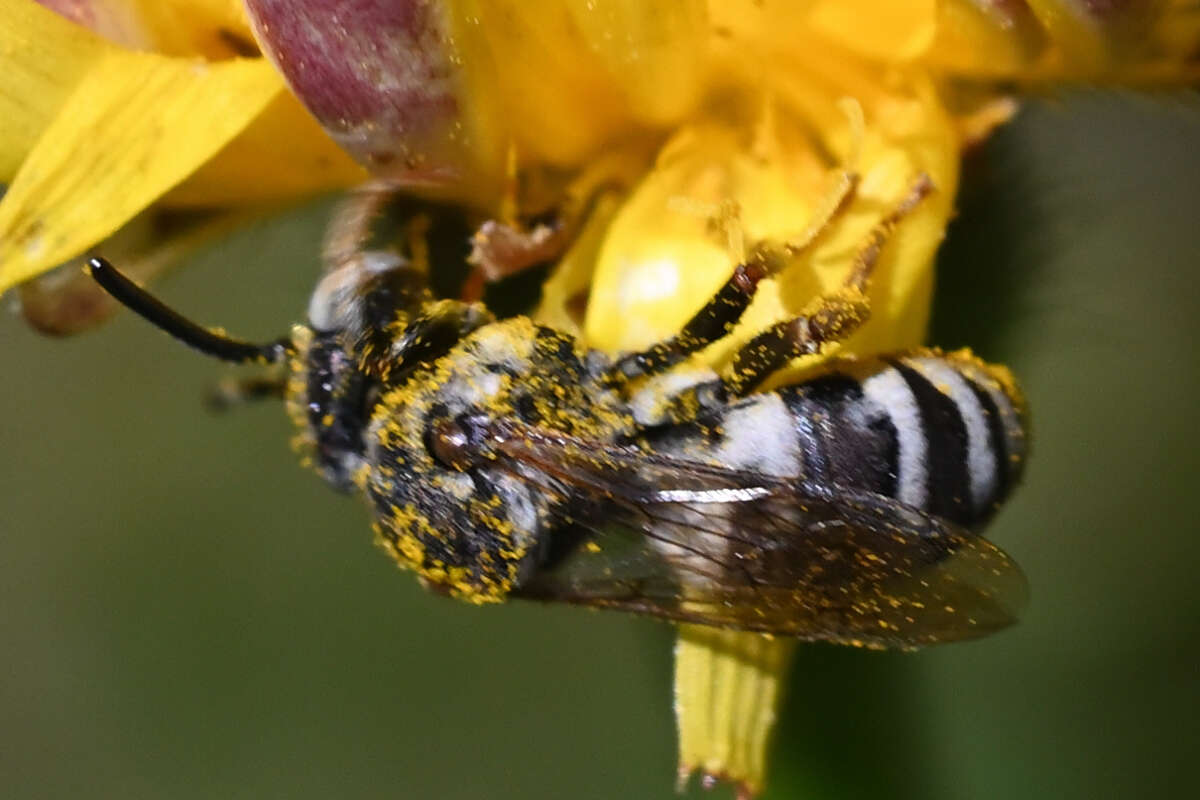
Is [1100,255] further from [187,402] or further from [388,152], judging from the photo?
[187,402]

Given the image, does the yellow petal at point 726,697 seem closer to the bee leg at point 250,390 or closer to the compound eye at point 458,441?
the compound eye at point 458,441

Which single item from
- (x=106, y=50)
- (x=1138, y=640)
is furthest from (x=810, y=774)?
(x=1138, y=640)

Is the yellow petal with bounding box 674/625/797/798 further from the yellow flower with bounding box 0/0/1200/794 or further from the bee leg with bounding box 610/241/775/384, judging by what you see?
the bee leg with bounding box 610/241/775/384

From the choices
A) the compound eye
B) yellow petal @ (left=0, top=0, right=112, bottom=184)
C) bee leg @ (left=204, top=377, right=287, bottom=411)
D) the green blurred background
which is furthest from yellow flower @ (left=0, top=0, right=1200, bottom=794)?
the green blurred background

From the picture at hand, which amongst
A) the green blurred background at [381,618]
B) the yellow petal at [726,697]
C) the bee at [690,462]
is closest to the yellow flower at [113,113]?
the bee at [690,462]

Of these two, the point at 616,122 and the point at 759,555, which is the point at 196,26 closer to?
the point at 616,122

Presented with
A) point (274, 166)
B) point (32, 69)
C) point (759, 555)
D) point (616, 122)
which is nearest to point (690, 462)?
point (759, 555)
